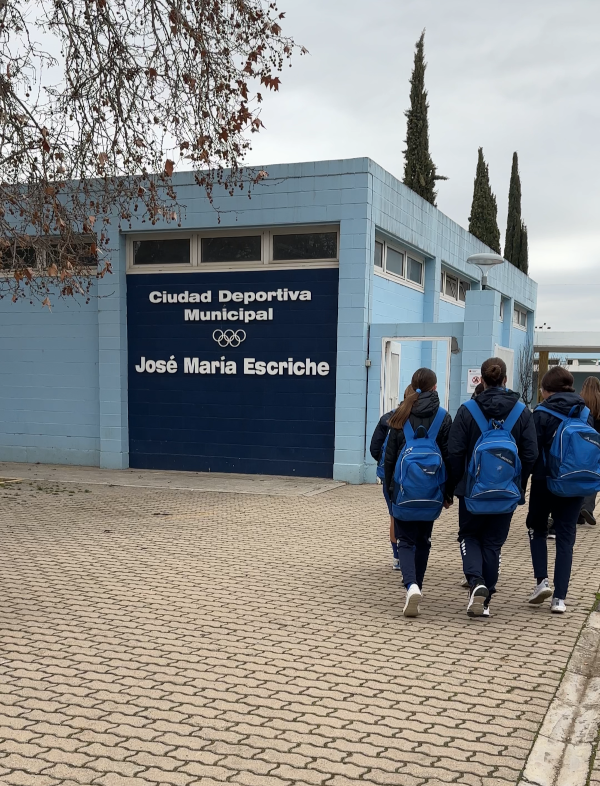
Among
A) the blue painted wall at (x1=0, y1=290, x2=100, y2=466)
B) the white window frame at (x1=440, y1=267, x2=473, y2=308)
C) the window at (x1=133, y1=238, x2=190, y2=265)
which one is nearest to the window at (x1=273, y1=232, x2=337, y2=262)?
the window at (x1=133, y1=238, x2=190, y2=265)

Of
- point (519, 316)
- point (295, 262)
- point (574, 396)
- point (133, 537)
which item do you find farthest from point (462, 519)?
point (519, 316)

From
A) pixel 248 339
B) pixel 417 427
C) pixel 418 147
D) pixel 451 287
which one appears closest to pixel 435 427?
pixel 417 427

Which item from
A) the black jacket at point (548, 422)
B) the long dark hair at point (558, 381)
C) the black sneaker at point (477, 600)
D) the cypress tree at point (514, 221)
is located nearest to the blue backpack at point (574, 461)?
the black jacket at point (548, 422)

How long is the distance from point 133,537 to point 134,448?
6272 millimetres

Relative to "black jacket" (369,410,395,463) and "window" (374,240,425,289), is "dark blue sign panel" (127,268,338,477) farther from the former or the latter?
"black jacket" (369,410,395,463)

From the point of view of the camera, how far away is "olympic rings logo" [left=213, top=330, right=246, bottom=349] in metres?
14.0

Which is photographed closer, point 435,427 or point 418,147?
point 435,427

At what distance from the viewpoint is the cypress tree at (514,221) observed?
36312 millimetres

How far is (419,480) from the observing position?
18.9 feet

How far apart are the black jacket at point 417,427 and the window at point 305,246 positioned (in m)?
7.81

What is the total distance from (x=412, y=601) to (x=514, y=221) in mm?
33150

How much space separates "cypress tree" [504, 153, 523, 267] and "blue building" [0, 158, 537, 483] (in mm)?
21701

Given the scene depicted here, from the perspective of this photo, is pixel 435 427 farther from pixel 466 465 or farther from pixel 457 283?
pixel 457 283

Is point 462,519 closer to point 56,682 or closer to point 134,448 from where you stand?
point 56,682
